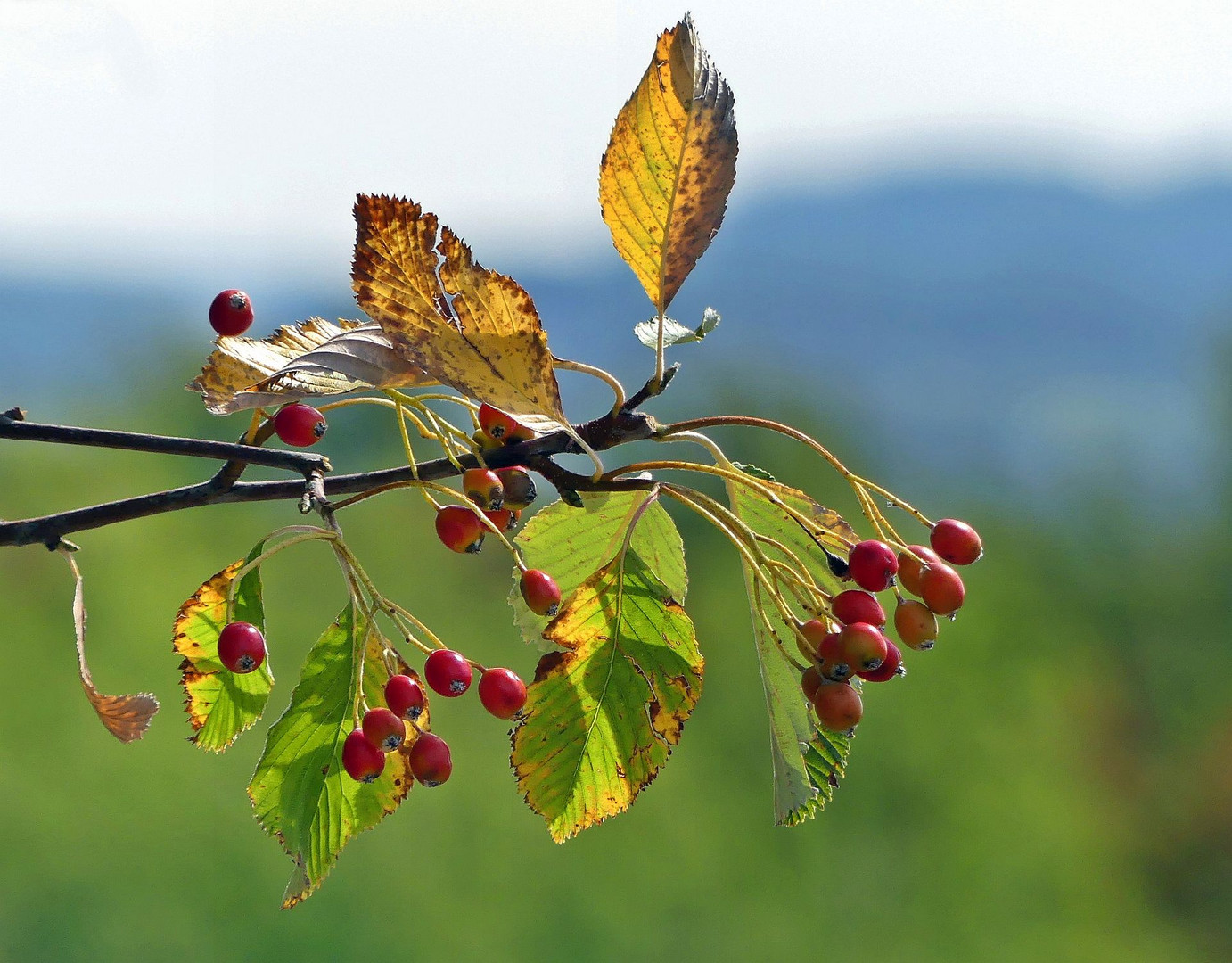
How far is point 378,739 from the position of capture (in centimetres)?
106

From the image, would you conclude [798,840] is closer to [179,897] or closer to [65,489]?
[179,897]

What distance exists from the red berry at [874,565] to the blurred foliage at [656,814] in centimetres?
2060

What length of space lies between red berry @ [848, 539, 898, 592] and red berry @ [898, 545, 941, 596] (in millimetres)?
34

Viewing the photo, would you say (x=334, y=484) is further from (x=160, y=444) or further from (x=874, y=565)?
(x=874, y=565)

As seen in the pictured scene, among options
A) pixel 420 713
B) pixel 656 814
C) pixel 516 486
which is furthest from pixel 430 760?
pixel 656 814

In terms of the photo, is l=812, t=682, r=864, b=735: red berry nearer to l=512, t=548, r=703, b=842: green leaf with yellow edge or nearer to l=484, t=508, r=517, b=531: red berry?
l=512, t=548, r=703, b=842: green leaf with yellow edge

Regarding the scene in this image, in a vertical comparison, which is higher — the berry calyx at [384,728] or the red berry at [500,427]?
the red berry at [500,427]

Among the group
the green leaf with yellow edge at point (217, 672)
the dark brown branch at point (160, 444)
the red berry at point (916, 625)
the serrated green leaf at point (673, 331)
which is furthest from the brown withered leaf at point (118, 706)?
the red berry at point (916, 625)

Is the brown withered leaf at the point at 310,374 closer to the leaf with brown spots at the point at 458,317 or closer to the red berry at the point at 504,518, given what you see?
the leaf with brown spots at the point at 458,317

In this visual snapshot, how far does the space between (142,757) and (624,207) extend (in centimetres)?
2303

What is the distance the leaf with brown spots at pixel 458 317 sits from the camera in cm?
89

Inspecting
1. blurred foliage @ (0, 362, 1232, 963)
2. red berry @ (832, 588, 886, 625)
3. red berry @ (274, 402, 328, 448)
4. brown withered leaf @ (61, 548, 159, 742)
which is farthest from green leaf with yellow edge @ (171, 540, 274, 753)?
blurred foliage @ (0, 362, 1232, 963)

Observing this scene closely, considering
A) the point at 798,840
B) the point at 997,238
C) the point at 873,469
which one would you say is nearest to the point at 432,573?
the point at 798,840

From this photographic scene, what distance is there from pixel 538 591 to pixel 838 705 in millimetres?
267
